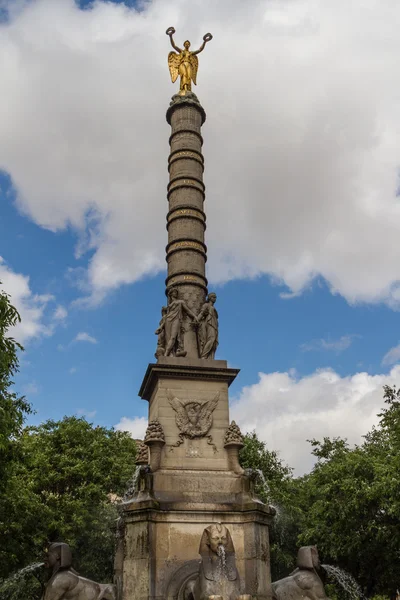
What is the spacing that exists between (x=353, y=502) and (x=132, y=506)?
11655mm

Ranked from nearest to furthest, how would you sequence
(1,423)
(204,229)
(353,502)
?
(1,423)
(204,229)
(353,502)

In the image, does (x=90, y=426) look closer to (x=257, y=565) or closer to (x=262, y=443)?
(x=262, y=443)

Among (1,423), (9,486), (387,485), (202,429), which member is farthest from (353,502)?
(1,423)

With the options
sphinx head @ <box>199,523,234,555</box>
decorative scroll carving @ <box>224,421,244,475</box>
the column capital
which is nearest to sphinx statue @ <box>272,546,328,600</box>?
sphinx head @ <box>199,523,234,555</box>

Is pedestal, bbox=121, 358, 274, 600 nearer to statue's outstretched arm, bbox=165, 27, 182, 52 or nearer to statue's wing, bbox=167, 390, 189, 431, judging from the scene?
statue's wing, bbox=167, 390, 189, 431

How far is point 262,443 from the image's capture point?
104ft

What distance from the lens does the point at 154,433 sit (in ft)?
42.9

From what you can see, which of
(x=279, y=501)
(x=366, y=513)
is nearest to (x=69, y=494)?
(x=279, y=501)

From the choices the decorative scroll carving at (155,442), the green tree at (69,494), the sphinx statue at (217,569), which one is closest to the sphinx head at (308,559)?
the sphinx statue at (217,569)

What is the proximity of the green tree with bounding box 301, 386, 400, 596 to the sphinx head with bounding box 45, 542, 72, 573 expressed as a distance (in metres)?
11.0

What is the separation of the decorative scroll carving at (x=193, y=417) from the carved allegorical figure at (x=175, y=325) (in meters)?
1.21

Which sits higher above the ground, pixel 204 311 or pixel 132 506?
pixel 204 311

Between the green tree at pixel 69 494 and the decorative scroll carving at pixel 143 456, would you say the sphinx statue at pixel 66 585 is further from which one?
the green tree at pixel 69 494

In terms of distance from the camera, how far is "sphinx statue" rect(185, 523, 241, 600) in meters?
10.3
